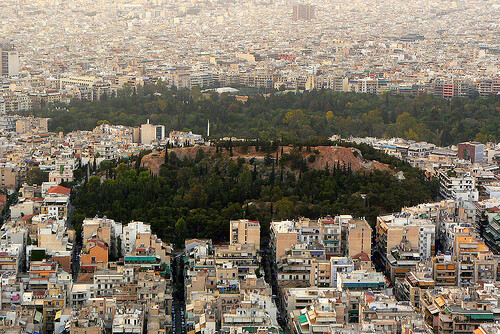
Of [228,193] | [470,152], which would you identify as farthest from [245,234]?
[470,152]

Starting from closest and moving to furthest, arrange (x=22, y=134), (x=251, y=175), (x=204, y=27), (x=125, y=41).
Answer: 1. (x=251, y=175)
2. (x=22, y=134)
3. (x=125, y=41)
4. (x=204, y=27)

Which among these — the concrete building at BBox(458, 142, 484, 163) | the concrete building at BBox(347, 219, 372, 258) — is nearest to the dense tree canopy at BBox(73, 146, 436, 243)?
the concrete building at BBox(347, 219, 372, 258)

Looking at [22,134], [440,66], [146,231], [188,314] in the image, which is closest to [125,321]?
[188,314]

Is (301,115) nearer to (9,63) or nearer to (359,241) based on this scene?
(359,241)

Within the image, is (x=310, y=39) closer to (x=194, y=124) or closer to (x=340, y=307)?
(x=194, y=124)

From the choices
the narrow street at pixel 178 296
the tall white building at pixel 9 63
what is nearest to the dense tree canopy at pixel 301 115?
the tall white building at pixel 9 63

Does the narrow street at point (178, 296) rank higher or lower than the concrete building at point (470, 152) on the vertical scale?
higher

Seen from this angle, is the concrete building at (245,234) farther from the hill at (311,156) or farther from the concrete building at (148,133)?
the concrete building at (148,133)

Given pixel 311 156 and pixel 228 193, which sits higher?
pixel 311 156

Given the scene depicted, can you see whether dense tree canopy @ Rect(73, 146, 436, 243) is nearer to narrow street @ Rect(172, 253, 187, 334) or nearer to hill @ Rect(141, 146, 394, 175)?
hill @ Rect(141, 146, 394, 175)
